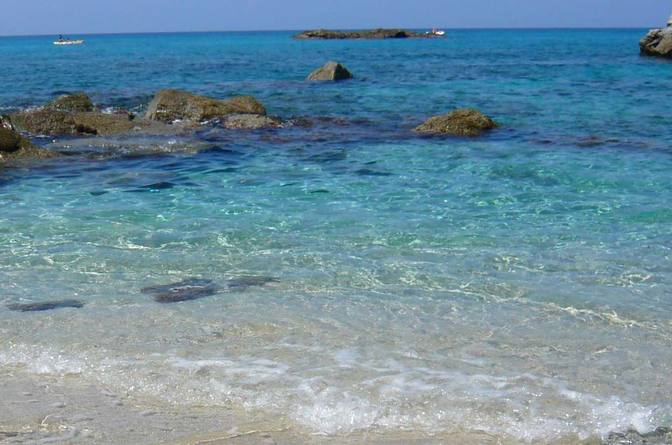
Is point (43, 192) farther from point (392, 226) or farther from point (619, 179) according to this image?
point (619, 179)

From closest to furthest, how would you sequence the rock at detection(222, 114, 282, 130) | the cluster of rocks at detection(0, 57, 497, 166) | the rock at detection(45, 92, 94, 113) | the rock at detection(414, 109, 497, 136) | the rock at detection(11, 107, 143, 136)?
the rock at detection(414, 109, 497, 136) < the cluster of rocks at detection(0, 57, 497, 166) < the rock at detection(11, 107, 143, 136) < the rock at detection(222, 114, 282, 130) < the rock at detection(45, 92, 94, 113)

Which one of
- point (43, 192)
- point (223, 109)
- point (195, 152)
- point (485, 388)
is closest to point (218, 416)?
point (485, 388)

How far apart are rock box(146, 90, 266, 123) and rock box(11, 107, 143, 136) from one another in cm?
163

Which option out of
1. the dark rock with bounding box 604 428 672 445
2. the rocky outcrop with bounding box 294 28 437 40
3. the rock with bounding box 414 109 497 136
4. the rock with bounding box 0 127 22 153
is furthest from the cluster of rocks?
the rocky outcrop with bounding box 294 28 437 40

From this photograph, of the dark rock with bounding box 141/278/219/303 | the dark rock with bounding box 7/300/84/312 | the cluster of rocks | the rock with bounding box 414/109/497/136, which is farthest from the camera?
the cluster of rocks

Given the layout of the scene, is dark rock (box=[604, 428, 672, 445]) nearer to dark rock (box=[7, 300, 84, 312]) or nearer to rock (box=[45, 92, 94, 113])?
dark rock (box=[7, 300, 84, 312])

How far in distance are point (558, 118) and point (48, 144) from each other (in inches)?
Result: 506

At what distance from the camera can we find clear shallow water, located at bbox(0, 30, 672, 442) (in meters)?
5.96

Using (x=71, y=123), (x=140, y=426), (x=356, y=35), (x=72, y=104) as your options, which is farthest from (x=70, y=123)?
(x=356, y=35)

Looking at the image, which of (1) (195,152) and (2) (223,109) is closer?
(1) (195,152)

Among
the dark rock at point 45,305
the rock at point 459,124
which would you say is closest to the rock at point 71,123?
the rock at point 459,124

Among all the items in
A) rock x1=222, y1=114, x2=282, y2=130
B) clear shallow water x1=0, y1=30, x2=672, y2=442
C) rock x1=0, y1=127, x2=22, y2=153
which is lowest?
clear shallow water x1=0, y1=30, x2=672, y2=442

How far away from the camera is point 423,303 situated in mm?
7852

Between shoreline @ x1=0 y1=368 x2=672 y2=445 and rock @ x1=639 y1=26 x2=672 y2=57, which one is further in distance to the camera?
rock @ x1=639 y1=26 x2=672 y2=57
